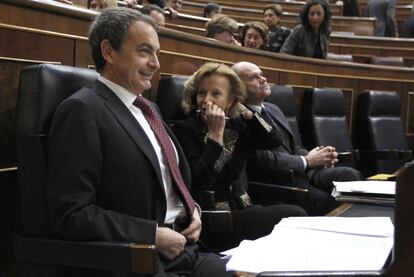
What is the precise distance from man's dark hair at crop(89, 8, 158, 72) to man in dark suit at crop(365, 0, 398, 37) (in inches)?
163

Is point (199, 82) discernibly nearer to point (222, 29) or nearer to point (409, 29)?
point (222, 29)

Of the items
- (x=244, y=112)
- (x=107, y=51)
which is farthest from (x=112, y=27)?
(x=244, y=112)

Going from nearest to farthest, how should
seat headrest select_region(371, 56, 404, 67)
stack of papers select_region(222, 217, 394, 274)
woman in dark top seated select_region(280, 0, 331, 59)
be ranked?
stack of papers select_region(222, 217, 394, 274), woman in dark top seated select_region(280, 0, 331, 59), seat headrest select_region(371, 56, 404, 67)

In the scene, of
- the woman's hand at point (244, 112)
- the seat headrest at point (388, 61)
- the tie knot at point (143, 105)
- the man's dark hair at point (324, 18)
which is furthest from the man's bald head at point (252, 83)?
the seat headrest at point (388, 61)

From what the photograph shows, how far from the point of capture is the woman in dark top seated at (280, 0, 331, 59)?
282cm

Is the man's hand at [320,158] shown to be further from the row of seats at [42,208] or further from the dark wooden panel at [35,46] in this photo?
the row of seats at [42,208]

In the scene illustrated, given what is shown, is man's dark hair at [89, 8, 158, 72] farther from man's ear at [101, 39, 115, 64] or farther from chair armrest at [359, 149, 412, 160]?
chair armrest at [359, 149, 412, 160]

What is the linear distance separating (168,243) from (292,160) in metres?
0.85

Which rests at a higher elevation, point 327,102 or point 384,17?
point 384,17

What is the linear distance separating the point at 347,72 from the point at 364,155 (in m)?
0.51

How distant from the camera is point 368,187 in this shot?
1095 millimetres

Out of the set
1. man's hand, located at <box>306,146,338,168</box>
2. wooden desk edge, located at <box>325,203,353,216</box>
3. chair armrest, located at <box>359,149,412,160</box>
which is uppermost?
wooden desk edge, located at <box>325,203,353,216</box>

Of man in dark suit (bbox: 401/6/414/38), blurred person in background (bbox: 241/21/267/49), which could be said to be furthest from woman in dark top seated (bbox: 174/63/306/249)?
man in dark suit (bbox: 401/6/414/38)

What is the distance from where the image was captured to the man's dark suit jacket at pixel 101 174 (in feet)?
2.63
